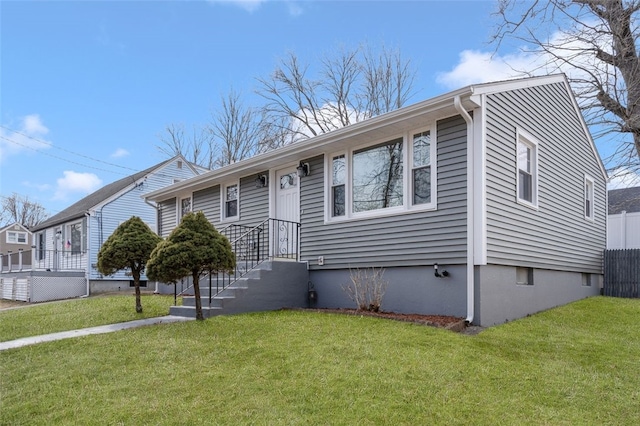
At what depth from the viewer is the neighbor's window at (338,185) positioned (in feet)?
29.4

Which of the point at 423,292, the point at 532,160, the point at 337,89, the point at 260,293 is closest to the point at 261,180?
the point at 260,293

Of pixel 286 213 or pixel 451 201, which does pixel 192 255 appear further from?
pixel 451 201

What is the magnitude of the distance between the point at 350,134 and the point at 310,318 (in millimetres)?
3400

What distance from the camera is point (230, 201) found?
12.1 meters

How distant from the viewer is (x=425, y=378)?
14.1 ft

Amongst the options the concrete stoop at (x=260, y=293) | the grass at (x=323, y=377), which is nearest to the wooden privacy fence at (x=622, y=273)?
the grass at (x=323, y=377)

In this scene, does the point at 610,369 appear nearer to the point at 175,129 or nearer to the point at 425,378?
the point at 425,378

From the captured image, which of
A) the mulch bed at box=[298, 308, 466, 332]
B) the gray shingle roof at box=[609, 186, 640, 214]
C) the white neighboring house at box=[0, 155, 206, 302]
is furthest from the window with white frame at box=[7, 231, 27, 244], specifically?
the gray shingle roof at box=[609, 186, 640, 214]

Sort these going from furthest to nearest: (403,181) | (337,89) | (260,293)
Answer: (337,89), (260,293), (403,181)

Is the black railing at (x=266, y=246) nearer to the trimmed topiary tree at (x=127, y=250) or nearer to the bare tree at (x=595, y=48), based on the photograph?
the trimmed topiary tree at (x=127, y=250)

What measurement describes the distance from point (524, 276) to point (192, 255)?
20.3 feet

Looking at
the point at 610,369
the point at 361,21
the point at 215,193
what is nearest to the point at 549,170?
the point at 610,369

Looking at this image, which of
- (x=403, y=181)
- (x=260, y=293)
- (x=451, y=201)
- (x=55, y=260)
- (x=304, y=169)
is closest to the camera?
(x=451, y=201)

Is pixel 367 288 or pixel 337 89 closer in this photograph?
pixel 367 288
